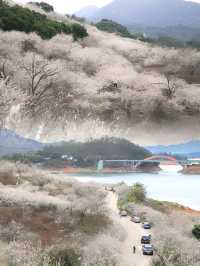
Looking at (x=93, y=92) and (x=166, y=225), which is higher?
(x=93, y=92)

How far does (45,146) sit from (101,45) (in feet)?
56.5

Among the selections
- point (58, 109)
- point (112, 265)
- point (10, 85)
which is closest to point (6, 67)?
point (10, 85)

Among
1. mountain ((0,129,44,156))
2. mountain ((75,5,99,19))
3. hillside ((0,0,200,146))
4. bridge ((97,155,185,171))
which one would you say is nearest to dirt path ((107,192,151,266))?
bridge ((97,155,185,171))

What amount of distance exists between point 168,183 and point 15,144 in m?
5.39

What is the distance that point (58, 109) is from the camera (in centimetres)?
2114

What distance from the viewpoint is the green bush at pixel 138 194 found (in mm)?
17219

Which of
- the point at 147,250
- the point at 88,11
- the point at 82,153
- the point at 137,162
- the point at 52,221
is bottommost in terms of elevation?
the point at 147,250

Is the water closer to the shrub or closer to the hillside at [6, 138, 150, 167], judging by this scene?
the hillside at [6, 138, 150, 167]

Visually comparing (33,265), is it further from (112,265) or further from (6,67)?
(6,67)

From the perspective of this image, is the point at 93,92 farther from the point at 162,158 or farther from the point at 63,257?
the point at 63,257

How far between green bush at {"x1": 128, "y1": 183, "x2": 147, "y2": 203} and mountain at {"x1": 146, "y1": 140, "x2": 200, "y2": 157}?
1.28 meters

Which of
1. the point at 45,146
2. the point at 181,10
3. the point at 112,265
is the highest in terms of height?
the point at 181,10

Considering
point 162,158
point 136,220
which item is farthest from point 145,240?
point 162,158

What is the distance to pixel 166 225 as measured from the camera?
15516mm
